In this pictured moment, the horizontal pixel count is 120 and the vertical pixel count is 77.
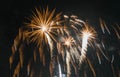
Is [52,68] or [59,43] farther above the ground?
[59,43]

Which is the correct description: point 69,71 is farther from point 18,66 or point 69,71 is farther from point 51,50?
point 18,66

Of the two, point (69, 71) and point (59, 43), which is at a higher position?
point (59, 43)

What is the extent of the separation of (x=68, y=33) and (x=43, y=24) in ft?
3.78

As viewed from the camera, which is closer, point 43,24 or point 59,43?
point 43,24

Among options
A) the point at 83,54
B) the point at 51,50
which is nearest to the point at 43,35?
the point at 51,50

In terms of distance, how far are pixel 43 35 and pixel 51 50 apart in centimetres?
58

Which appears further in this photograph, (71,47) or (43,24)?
(71,47)

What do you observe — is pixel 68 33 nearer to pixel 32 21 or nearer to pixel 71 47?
pixel 71 47

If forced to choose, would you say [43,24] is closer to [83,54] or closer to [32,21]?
[32,21]

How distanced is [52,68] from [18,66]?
1.14 meters

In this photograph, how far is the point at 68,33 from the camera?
12742mm

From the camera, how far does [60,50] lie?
42.0 feet

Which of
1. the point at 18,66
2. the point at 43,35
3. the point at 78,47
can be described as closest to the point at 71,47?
the point at 78,47

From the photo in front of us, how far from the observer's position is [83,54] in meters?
12.7
